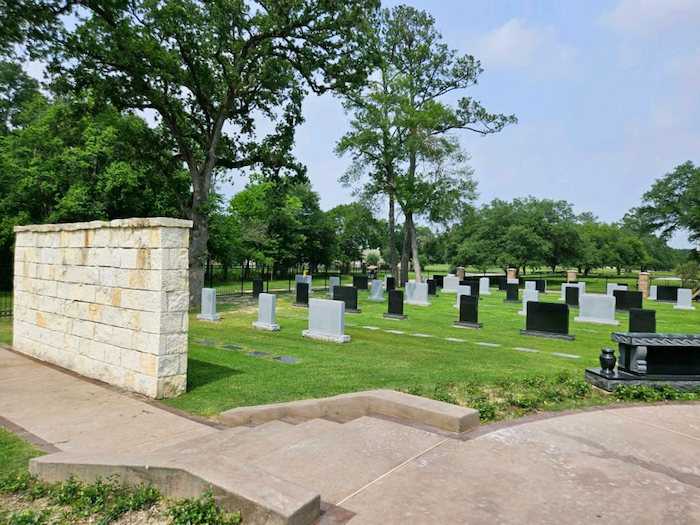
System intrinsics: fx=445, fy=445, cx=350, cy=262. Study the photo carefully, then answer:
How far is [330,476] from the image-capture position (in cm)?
360

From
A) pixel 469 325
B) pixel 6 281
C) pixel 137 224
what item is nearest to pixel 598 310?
pixel 469 325

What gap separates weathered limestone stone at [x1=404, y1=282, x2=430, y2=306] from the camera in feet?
72.7

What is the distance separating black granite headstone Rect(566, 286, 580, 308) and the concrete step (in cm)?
1924

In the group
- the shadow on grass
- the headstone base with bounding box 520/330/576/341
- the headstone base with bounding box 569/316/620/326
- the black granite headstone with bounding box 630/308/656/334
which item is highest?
the black granite headstone with bounding box 630/308/656/334

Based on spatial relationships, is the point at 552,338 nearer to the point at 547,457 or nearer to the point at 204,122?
the point at 547,457

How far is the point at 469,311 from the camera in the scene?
1555 centimetres

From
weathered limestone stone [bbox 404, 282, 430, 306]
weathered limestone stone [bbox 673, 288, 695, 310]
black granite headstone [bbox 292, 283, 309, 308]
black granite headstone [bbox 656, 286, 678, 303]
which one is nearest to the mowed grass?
black granite headstone [bbox 292, 283, 309, 308]

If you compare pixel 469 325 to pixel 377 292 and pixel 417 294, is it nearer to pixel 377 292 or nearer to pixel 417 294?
pixel 417 294

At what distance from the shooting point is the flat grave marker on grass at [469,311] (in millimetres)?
15360

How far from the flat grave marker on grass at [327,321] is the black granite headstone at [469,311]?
206 inches

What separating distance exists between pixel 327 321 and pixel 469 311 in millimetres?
5839

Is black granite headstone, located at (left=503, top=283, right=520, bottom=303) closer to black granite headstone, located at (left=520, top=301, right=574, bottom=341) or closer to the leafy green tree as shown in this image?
black granite headstone, located at (left=520, top=301, right=574, bottom=341)

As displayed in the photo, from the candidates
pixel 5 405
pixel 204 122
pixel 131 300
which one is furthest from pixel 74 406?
pixel 204 122

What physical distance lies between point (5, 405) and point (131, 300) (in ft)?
6.93
